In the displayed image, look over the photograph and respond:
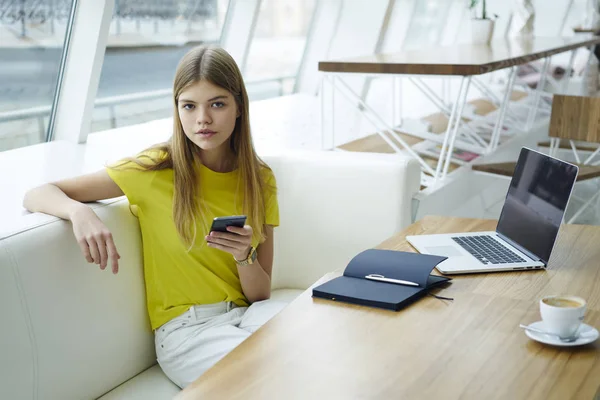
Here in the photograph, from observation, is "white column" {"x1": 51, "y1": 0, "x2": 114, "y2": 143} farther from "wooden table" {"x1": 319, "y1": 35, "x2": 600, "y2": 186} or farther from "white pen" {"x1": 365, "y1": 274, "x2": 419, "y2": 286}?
"white pen" {"x1": 365, "y1": 274, "x2": 419, "y2": 286}

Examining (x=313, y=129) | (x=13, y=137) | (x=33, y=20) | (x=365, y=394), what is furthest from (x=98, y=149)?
(x=365, y=394)

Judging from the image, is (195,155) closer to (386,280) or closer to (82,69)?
(386,280)

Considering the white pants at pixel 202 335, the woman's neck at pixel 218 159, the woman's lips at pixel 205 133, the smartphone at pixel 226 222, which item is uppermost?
the woman's lips at pixel 205 133

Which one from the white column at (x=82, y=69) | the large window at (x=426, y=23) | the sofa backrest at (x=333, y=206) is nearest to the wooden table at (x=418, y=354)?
A: the sofa backrest at (x=333, y=206)

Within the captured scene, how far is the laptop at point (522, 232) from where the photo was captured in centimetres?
176

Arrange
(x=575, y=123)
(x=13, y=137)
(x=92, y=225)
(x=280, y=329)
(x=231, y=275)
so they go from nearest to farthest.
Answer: (x=280, y=329) → (x=92, y=225) → (x=231, y=275) → (x=575, y=123) → (x=13, y=137)

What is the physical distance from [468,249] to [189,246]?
71 centimetres

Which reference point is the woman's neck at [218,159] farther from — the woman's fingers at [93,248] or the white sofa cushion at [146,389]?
the white sofa cushion at [146,389]

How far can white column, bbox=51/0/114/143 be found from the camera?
4242 mm

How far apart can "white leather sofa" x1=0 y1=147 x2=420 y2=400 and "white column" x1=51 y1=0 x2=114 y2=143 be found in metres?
2.21

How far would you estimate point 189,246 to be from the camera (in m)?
1.96

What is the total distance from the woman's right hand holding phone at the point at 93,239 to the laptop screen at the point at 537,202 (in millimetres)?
999

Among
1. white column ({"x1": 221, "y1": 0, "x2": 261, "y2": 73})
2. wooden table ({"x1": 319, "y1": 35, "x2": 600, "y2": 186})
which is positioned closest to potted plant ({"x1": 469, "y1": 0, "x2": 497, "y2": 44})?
wooden table ({"x1": 319, "y1": 35, "x2": 600, "y2": 186})

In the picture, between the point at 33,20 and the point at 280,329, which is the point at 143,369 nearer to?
the point at 280,329
